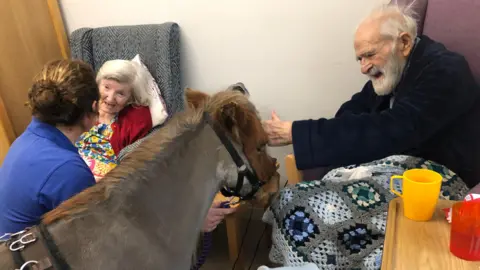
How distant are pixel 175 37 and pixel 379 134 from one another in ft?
4.16

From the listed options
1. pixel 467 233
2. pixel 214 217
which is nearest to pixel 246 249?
pixel 214 217

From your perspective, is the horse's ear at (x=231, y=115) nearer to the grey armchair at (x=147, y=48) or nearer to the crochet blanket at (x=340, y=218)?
the crochet blanket at (x=340, y=218)

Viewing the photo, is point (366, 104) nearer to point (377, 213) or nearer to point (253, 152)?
point (377, 213)

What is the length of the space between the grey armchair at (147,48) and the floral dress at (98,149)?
1.12 ft

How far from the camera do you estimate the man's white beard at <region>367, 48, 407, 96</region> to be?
1.61 m

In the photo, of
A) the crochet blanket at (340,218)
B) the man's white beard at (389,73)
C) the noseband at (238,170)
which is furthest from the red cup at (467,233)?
the man's white beard at (389,73)

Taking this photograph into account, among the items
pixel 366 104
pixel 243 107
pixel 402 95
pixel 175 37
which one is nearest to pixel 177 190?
pixel 243 107

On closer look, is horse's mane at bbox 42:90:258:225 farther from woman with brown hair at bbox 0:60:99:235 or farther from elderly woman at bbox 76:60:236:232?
elderly woman at bbox 76:60:236:232

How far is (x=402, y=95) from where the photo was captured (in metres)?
1.57

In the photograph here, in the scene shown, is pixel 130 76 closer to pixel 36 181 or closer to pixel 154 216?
pixel 36 181

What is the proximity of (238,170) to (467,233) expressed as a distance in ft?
2.07

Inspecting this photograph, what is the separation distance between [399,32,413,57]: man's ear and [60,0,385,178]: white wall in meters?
0.58

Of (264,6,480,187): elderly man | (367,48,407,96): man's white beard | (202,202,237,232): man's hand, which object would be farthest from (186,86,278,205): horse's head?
(367,48,407,96): man's white beard

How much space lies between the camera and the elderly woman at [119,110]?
2086 millimetres
